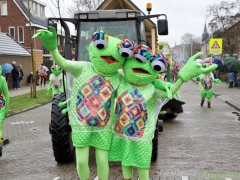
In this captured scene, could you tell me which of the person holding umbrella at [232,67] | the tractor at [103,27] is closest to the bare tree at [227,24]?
the person holding umbrella at [232,67]

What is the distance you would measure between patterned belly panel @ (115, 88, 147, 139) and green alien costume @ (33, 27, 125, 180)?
17 centimetres

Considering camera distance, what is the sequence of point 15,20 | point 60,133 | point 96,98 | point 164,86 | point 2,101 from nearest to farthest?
point 96,98
point 164,86
point 60,133
point 2,101
point 15,20

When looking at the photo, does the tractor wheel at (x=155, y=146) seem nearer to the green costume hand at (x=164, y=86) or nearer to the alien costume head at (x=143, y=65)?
the green costume hand at (x=164, y=86)

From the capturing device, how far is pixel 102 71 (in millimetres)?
4848

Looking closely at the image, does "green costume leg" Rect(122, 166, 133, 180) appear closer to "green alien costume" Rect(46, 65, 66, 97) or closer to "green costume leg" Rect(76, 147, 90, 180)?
"green costume leg" Rect(76, 147, 90, 180)

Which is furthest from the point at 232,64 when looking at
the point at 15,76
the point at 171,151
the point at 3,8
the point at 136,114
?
the point at 3,8

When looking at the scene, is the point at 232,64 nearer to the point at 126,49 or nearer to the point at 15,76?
the point at 15,76

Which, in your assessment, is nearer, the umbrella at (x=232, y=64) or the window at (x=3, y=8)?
the umbrella at (x=232, y=64)

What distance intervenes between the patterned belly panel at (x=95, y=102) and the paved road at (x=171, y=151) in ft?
5.58

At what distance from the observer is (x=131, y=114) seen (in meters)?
4.71

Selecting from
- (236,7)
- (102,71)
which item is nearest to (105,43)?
(102,71)

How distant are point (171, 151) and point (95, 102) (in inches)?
A: 143

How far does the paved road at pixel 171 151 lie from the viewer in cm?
648

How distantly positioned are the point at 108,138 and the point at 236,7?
109ft
